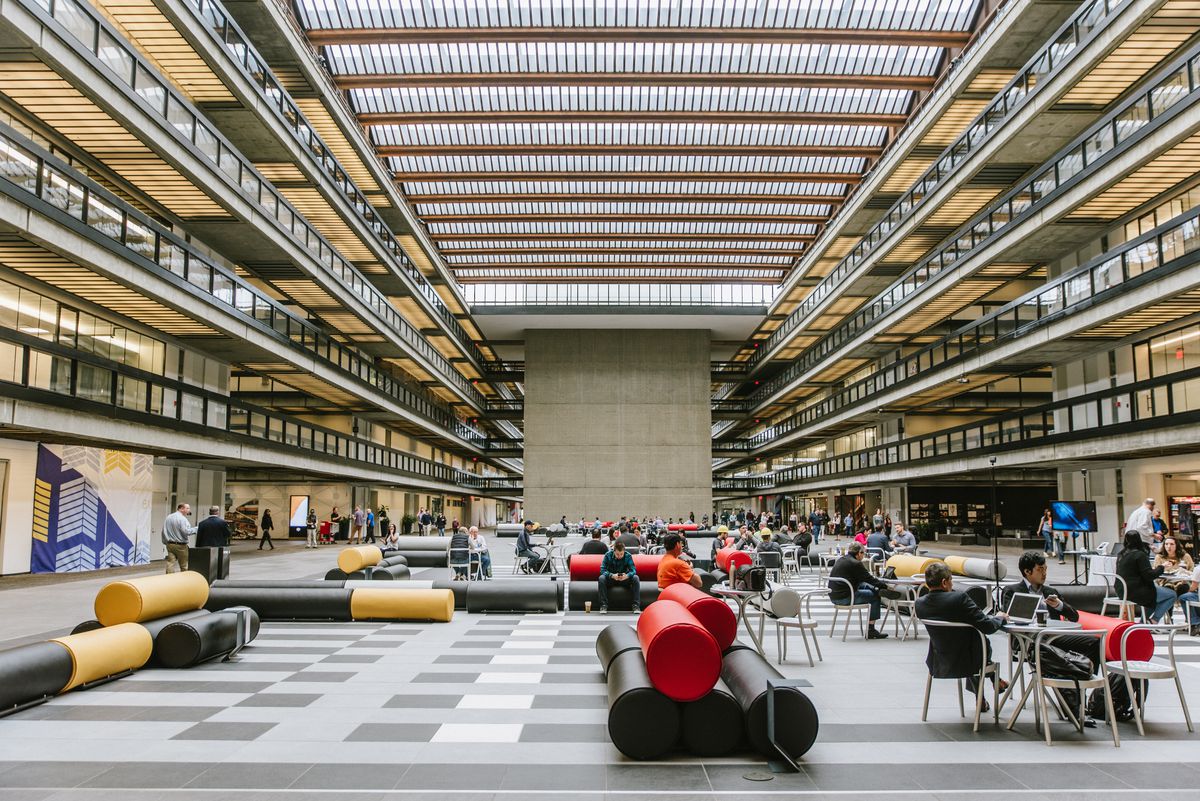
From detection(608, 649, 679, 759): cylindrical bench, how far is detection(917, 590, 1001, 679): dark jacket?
262 cm

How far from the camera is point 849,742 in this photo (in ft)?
23.0

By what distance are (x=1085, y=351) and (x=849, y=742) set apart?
85.8 ft

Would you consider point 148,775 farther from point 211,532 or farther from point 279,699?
point 211,532

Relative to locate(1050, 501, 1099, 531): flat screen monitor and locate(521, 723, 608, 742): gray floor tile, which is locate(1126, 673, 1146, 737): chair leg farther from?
locate(1050, 501, 1099, 531): flat screen monitor

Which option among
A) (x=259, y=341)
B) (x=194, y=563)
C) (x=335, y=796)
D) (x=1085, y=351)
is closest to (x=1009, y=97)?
(x=1085, y=351)

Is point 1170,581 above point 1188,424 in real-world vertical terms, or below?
below

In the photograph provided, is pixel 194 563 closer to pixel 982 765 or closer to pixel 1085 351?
pixel 982 765

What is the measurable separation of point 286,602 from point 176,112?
14371 millimetres

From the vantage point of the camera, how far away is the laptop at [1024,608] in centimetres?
785

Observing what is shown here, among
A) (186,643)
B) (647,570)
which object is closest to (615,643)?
(186,643)

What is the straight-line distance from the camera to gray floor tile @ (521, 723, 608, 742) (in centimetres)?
709

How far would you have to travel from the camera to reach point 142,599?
9914 mm

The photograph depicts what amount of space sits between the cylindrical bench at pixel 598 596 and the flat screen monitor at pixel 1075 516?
11.1 meters

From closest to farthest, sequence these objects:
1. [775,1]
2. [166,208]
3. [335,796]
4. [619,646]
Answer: [335,796], [619,646], [166,208], [775,1]
